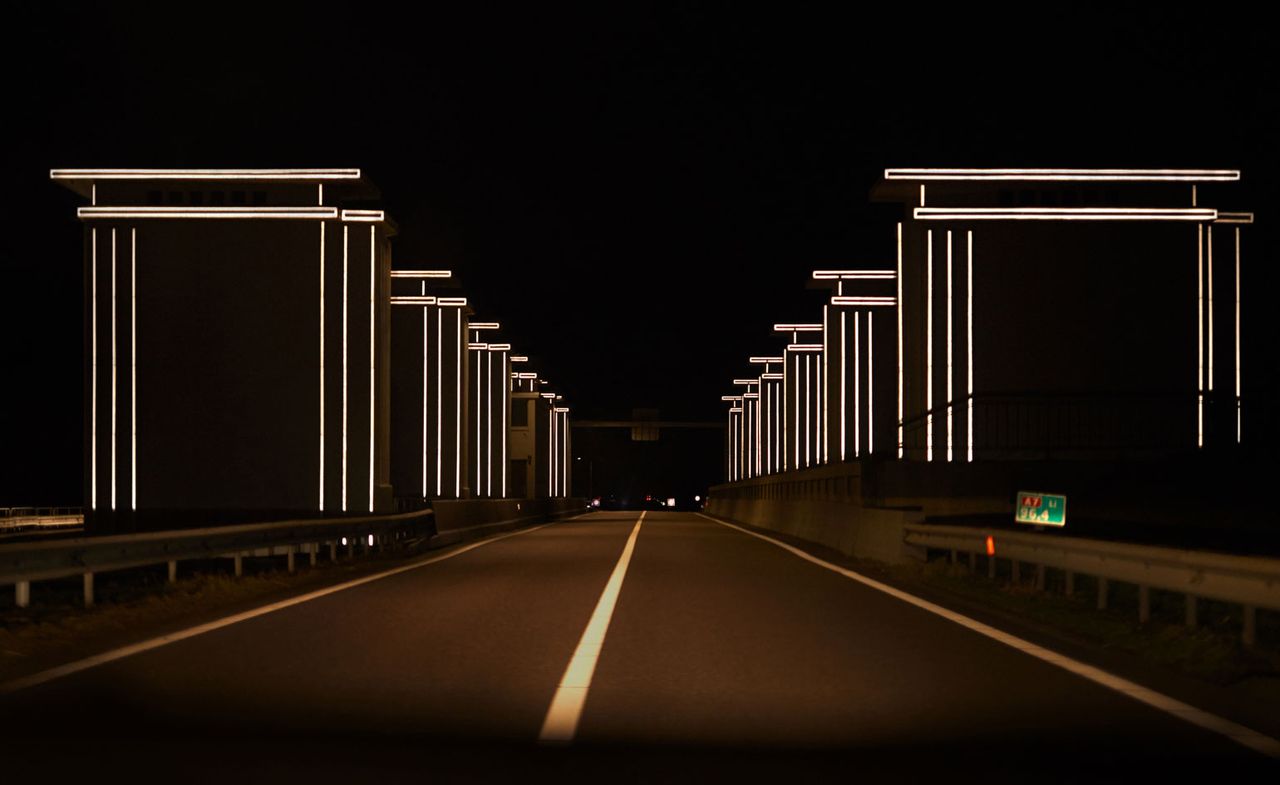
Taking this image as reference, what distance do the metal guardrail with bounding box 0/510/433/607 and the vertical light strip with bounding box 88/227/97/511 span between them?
15507 millimetres

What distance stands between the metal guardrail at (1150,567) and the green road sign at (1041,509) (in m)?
0.61

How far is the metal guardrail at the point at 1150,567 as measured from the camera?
10852 mm

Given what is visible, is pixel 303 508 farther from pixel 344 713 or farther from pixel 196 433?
pixel 344 713

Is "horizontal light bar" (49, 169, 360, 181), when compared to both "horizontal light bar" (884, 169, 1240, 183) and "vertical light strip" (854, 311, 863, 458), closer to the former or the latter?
"horizontal light bar" (884, 169, 1240, 183)

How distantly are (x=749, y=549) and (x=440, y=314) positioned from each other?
32.0m

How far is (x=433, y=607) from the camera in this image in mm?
15602

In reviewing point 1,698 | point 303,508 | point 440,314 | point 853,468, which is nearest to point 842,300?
point 440,314

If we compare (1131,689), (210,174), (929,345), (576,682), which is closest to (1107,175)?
(929,345)

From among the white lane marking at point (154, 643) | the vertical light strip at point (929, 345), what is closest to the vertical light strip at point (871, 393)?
the vertical light strip at point (929, 345)

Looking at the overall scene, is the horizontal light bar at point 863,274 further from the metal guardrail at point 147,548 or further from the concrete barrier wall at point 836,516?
the metal guardrail at point 147,548

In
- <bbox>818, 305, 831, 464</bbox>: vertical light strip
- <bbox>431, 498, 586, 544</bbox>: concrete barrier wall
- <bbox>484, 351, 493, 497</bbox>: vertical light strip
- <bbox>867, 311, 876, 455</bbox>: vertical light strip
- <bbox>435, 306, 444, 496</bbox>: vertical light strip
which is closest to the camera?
<bbox>431, 498, 586, 544</bbox>: concrete barrier wall

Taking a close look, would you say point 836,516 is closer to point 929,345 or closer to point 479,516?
point 929,345

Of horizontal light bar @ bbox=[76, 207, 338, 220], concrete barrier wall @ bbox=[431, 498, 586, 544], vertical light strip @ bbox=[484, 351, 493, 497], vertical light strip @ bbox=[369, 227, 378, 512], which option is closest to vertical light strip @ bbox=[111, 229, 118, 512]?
horizontal light bar @ bbox=[76, 207, 338, 220]

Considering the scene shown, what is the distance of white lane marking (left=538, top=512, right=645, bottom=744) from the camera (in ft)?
26.8
